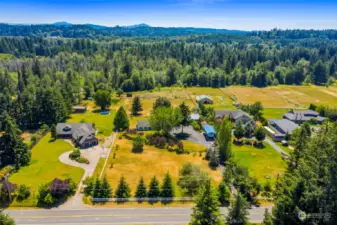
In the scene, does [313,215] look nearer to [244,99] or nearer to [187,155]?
[187,155]

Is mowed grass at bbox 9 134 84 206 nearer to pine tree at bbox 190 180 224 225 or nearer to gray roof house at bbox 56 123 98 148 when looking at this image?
gray roof house at bbox 56 123 98 148

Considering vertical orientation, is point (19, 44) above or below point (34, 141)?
above

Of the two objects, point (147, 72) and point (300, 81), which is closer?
point (147, 72)

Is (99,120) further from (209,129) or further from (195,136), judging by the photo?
(209,129)

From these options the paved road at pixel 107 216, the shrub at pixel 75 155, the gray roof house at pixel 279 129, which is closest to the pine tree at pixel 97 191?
the paved road at pixel 107 216

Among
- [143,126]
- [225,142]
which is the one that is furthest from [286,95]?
[225,142]

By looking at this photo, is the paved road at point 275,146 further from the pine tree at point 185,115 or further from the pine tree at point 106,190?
the pine tree at point 106,190

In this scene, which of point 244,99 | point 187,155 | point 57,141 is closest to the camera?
point 187,155

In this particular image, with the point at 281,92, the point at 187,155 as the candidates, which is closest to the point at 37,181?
the point at 187,155
